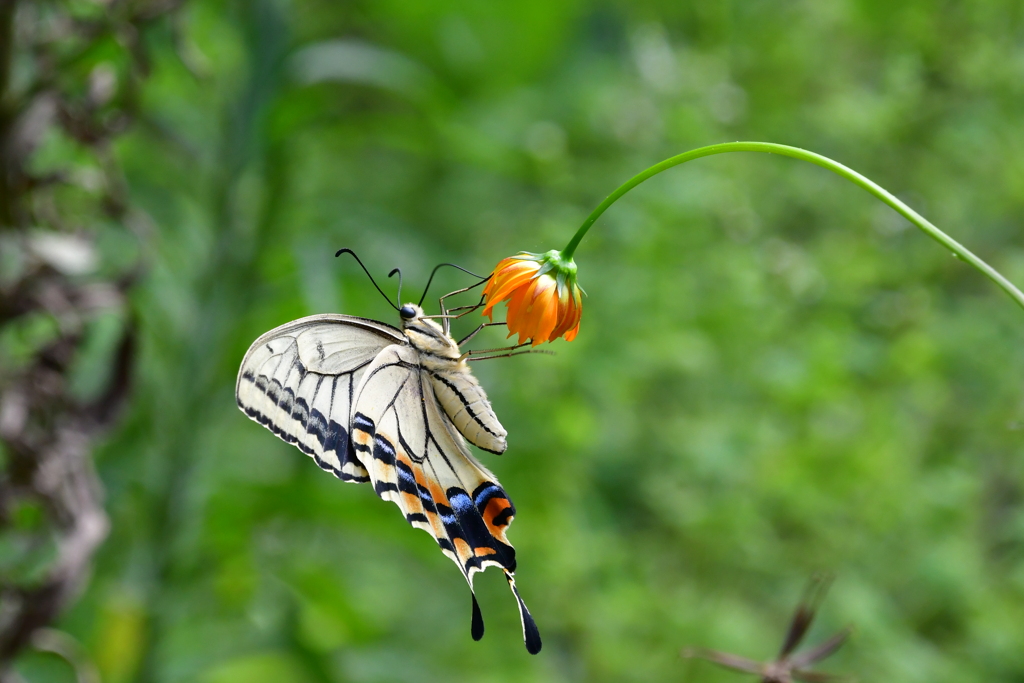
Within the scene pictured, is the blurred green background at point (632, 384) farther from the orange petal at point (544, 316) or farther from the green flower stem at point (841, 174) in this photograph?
the green flower stem at point (841, 174)

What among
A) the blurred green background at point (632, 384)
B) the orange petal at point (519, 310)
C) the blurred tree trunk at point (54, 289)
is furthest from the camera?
the blurred green background at point (632, 384)

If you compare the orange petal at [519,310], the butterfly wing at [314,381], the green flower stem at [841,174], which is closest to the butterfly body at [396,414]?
the butterfly wing at [314,381]

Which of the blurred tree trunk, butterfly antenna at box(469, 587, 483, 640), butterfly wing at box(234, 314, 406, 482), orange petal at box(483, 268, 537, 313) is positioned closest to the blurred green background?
the blurred tree trunk

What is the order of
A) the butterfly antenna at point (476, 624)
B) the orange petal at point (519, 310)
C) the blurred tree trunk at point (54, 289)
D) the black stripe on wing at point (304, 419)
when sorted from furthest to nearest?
the blurred tree trunk at point (54, 289) < the black stripe on wing at point (304, 419) < the orange petal at point (519, 310) < the butterfly antenna at point (476, 624)

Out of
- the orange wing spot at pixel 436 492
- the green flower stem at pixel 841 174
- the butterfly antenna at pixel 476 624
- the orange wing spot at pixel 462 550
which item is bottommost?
the butterfly antenna at pixel 476 624

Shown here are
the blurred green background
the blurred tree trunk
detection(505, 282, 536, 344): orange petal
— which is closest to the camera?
detection(505, 282, 536, 344): orange petal

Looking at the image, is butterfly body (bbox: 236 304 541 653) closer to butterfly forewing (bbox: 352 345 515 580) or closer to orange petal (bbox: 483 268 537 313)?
butterfly forewing (bbox: 352 345 515 580)
